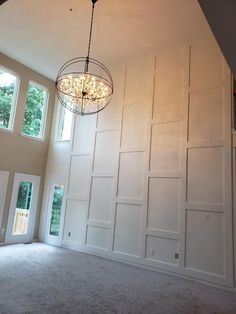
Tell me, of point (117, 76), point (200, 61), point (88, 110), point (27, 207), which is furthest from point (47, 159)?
point (200, 61)

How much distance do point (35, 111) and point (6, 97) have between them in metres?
0.99

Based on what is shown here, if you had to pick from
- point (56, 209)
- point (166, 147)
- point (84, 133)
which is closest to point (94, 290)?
point (166, 147)

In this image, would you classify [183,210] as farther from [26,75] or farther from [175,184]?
[26,75]

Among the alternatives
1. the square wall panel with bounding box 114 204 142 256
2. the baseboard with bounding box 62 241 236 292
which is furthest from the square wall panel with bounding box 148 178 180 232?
the baseboard with bounding box 62 241 236 292

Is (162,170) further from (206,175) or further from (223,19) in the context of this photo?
(223,19)

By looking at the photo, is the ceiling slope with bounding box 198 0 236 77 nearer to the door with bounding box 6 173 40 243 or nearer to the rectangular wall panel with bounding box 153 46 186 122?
the rectangular wall panel with bounding box 153 46 186 122

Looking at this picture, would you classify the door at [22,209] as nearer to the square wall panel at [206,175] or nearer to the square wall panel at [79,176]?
the square wall panel at [79,176]

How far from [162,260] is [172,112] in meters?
3.18

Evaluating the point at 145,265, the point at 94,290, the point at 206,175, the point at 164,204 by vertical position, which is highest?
the point at 206,175

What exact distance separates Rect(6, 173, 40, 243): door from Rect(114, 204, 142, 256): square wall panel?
2897 millimetres

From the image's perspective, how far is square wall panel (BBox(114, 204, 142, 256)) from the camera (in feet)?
19.0

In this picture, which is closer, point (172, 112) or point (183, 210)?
point (183, 210)

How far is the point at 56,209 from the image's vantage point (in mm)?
7598

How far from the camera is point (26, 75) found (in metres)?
7.54
